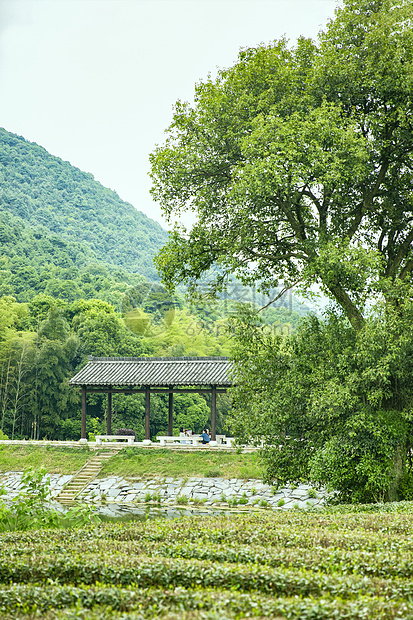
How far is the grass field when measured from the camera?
15.9m

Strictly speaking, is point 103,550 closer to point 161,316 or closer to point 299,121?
point 299,121

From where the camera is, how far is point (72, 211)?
223 ft

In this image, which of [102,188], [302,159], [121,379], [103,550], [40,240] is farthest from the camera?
[102,188]

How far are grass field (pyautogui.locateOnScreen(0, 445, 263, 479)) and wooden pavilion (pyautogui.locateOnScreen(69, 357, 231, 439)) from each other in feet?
4.02

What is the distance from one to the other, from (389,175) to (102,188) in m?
71.7

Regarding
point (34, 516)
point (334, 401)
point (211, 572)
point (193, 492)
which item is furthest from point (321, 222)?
point (193, 492)

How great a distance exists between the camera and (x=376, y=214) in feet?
31.3

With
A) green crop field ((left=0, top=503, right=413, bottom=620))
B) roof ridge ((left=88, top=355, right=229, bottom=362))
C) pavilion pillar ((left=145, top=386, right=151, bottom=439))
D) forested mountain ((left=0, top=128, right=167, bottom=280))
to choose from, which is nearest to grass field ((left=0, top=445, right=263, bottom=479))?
pavilion pillar ((left=145, top=386, right=151, bottom=439))

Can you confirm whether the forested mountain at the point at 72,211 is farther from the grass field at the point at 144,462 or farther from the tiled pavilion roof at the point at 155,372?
the grass field at the point at 144,462

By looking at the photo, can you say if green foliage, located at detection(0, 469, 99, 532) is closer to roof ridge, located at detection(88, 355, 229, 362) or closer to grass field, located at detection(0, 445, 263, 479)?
grass field, located at detection(0, 445, 263, 479)

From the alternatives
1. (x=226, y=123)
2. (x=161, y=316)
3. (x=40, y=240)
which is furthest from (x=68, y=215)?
(x=226, y=123)

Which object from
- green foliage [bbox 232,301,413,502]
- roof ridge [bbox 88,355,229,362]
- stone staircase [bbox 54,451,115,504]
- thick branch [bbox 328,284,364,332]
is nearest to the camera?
green foliage [bbox 232,301,413,502]

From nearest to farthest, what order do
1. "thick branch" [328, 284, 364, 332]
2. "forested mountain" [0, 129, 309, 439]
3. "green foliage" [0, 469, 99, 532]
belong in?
"green foliage" [0, 469, 99, 532]
"thick branch" [328, 284, 364, 332]
"forested mountain" [0, 129, 309, 439]

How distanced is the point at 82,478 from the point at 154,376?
428cm
